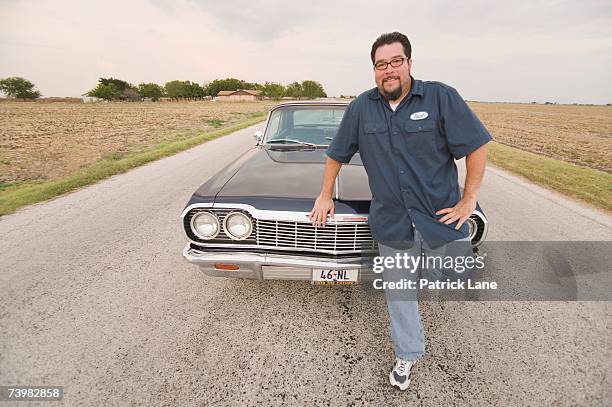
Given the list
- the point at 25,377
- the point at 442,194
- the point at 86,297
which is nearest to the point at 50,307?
the point at 86,297

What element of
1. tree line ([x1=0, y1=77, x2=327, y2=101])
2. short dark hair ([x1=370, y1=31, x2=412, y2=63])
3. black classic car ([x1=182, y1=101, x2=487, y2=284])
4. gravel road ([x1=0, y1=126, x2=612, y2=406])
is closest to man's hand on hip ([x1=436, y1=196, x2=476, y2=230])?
black classic car ([x1=182, y1=101, x2=487, y2=284])

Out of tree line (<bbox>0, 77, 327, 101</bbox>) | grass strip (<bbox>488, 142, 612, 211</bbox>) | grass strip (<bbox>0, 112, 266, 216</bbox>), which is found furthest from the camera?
tree line (<bbox>0, 77, 327, 101</bbox>)

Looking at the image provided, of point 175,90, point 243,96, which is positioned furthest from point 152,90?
point 243,96

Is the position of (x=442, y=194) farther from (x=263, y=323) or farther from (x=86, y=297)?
(x=86, y=297)

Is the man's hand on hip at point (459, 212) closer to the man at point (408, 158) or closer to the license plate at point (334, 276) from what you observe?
the man at point (408, 158)

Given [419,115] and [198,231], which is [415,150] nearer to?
[419,115]

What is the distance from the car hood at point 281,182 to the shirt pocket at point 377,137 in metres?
0.52

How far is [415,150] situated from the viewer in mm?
1691

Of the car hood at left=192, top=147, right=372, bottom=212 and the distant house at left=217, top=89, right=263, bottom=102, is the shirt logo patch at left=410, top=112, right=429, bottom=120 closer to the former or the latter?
the car hood at left=192, top=147, right=372, bottom=212

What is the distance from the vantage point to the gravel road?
189 cm

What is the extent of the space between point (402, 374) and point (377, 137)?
4.77ft

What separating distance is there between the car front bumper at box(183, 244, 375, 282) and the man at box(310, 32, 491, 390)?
1.07 ft

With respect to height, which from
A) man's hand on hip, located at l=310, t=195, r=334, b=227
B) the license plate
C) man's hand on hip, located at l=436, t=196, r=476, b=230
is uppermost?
man's hand on hip, located at l=436, t=196, r=476, b=230

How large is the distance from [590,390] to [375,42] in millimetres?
2451
